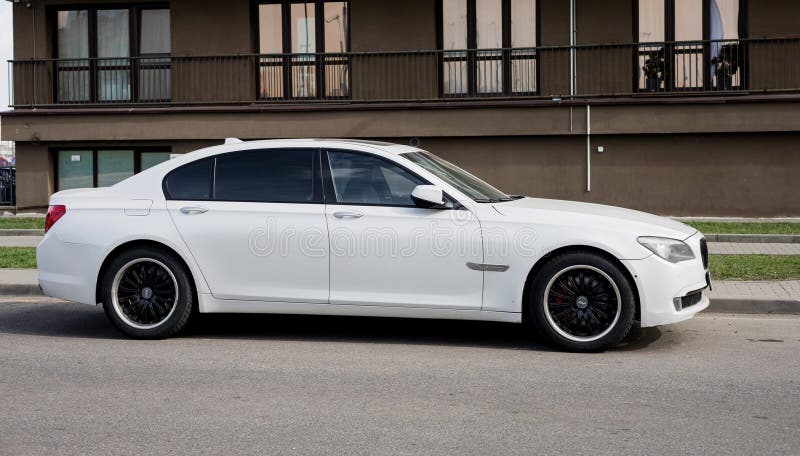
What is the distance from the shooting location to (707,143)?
21281 millimetres

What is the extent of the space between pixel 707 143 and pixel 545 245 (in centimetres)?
1458

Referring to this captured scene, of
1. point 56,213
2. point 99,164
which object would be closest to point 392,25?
point 99,164

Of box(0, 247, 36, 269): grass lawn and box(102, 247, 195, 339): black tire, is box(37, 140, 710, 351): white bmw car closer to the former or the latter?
box(102, 247, 195, 339): black tire

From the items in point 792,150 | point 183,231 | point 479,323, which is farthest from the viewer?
point 792,150

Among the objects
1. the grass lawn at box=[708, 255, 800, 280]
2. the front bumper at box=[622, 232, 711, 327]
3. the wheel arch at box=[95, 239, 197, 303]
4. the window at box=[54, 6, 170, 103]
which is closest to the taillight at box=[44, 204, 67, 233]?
the wheel arch at box=[95, 239, 197, 303]

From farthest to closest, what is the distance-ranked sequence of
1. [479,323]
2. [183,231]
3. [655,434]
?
[479,323] < [183,231] < [655,434]

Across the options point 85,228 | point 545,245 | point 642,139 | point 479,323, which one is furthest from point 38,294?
point 642,139

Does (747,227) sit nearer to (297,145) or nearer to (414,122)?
(414,122)

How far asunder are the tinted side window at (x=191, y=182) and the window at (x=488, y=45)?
14.4m

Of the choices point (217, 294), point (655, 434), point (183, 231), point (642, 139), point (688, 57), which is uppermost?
point (688, 57)

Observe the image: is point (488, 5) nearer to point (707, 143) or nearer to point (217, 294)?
point (707, 143)

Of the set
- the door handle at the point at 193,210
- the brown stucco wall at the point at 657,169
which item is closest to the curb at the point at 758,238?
the brown stucco wall at the point at 657,169

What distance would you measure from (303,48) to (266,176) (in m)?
15.5

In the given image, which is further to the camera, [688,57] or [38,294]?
[688,57]
